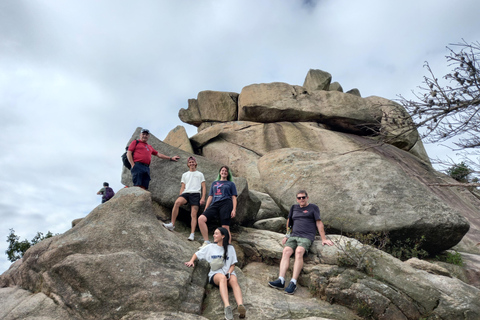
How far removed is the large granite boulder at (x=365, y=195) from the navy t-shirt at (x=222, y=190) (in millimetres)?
3211

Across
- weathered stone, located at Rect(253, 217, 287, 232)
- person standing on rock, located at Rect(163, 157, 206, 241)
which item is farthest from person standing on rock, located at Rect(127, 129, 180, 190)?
weathered stone, located at Rect(253, 217, 287, 232)

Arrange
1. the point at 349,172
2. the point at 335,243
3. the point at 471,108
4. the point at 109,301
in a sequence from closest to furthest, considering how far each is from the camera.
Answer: the point at 471,108
the point at 109,301
the point at 335,243
the point at 349,172

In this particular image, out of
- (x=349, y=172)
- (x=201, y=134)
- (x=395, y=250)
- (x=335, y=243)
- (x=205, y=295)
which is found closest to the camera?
(x=205, y=295)

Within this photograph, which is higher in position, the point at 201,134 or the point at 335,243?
the point at 201,134

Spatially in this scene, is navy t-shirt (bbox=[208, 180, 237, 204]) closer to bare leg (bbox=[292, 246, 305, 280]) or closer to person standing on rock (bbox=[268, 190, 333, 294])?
person standing on rock (bbox=[268, 190, 333, 294])

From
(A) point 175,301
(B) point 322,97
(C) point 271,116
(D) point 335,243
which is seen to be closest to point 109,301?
(A) point 175,301

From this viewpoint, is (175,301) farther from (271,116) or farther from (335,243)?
(271,116)

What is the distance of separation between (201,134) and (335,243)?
38.1 feet

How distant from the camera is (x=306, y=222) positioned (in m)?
8.41

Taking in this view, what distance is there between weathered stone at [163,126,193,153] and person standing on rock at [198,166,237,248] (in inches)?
353

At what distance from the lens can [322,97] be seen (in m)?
19.5

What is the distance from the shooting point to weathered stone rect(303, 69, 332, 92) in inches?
838

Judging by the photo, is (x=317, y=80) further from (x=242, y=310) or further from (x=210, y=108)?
(x=242, y=310)

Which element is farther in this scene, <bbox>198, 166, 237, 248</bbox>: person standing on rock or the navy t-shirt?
the navy t-shirt
